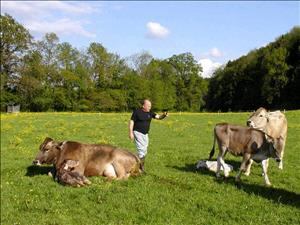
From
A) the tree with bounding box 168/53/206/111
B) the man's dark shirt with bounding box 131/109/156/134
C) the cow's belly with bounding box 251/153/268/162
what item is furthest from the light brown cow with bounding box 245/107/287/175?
the tree with bounding box 168/53/206/111

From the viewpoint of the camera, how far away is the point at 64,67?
93.8 m

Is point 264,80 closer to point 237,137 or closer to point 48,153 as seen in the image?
point 237,137

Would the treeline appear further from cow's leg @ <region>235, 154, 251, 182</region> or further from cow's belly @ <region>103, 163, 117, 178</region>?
cow's belly @ <region>103, 163, 117, 178</region>

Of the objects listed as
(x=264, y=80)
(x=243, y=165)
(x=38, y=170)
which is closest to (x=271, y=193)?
(x=243, y=165)

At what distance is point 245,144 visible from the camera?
13930 mm

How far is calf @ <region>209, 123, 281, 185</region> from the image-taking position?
13.4 m

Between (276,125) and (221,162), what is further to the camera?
(276,125)

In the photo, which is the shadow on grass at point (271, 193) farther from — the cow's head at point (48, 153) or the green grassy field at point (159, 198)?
the cow's head at point (48, 153)

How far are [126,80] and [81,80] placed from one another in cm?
994

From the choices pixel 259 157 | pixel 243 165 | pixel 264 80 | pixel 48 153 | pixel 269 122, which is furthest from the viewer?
pixel 264 80

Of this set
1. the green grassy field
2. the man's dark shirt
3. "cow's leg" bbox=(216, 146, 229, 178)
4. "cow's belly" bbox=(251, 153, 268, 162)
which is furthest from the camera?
the man's dark shirt

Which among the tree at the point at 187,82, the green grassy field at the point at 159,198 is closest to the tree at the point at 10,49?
the tree at the point at 187,82

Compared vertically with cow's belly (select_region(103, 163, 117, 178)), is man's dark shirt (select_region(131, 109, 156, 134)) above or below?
above

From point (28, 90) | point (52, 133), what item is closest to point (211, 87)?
point (28, 90)
